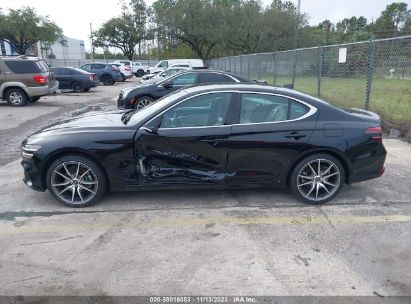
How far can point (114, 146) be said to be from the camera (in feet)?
14.3

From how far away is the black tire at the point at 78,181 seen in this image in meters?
4.41

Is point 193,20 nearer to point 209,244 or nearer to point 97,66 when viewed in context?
point 97,66

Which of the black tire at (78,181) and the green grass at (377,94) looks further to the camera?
the green grass at (377,94)

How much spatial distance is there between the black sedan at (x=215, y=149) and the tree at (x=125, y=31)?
60171 mm

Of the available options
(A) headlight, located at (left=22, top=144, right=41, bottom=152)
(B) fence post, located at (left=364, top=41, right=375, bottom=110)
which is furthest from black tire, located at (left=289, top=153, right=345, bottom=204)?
(B) fence post, located at (left=364, top=41, right=375, bottom=110)

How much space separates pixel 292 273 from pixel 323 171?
176 cm

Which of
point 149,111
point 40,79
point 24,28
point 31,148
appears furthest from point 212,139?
point 24,28

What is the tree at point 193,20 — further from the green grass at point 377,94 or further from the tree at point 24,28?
the green grass at point 377,94

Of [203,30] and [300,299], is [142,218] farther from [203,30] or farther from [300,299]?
[203,30]

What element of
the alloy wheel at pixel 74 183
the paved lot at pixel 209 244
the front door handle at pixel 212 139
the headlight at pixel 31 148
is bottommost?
the paved lot at pixel 209 244

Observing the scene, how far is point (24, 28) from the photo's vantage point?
43.0 m

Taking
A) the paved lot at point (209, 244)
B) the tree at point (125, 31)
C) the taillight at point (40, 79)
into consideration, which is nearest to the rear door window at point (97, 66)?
the taillight at point (40, 79)

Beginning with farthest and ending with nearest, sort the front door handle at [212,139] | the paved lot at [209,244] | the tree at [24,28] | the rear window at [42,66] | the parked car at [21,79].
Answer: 1. the tree at [24,28]
2. the rear window at [42,66]
3. the parked car at [21,79]
4. the front door handle at [212,139]
5. the paved lot at [209,244]

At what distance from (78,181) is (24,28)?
45.7m
